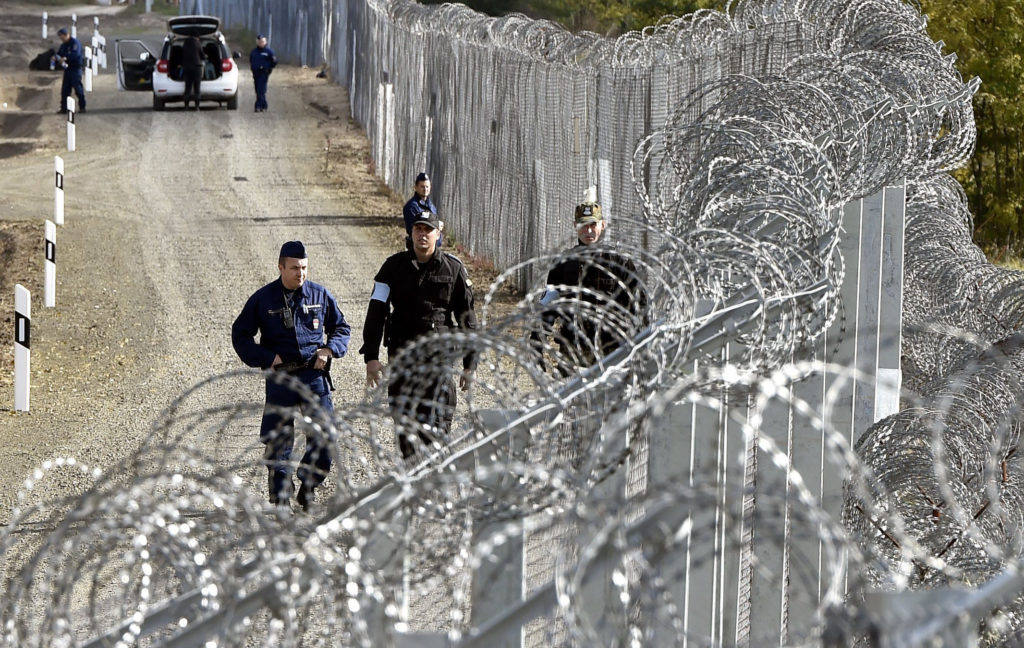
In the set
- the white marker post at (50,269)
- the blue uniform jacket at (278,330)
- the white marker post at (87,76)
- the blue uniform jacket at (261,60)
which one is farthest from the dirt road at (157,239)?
the blue uniform jacket at (278,330)

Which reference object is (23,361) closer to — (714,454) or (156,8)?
(714,454)

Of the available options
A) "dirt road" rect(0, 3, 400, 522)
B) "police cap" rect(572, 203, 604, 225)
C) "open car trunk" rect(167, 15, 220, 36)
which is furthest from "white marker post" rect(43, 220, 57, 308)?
"open car trunk" rect(167, 15, 220, 36)

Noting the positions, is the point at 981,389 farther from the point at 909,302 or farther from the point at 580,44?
the point at 580,44

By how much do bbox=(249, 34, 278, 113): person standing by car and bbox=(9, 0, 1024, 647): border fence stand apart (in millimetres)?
17097

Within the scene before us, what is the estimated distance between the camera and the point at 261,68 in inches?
1102

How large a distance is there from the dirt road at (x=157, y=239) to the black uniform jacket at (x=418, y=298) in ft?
7.64

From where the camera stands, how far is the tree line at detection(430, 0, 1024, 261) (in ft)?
67.9

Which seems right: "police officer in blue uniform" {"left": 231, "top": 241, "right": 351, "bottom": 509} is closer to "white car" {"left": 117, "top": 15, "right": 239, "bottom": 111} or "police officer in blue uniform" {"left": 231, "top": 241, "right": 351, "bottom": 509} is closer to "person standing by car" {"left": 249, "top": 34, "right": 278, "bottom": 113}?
"person standing by car" {"left": 249, "top": 34, "right": 278, "bottom": 113}

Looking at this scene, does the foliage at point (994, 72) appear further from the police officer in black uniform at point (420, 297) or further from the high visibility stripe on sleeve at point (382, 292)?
the high visibility stripe on sleeve at point (382, 292)

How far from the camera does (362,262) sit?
16.5 metres

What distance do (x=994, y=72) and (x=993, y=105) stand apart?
52cm

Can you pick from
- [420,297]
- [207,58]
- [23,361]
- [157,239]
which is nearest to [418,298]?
[420,297]

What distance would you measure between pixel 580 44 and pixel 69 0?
44724 mm

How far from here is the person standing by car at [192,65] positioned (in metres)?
27.1
